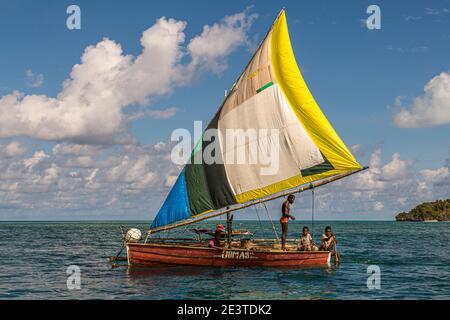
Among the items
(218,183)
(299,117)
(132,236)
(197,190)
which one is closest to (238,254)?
(218,183)

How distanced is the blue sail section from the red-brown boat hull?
6.05 ft

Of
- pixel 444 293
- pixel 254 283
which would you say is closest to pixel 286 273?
pixel 254 283

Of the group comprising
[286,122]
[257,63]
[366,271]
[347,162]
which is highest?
[257,63]

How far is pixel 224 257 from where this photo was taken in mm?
28172

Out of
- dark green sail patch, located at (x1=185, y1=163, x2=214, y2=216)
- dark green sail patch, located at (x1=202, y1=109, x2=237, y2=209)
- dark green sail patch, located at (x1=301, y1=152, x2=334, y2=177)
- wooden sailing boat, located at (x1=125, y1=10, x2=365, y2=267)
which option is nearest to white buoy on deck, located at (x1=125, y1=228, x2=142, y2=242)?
wooden sailing boat, located at (x1=125, y1=10, x2=365, y2=267)

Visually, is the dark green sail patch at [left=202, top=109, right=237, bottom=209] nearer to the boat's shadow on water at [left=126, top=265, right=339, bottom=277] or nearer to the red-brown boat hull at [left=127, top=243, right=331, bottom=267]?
the red-brown boat hull at [left=127, top=243, right=331, bottom=267]

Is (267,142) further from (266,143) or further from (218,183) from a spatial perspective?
(218,183)

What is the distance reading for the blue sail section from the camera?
29.2 m

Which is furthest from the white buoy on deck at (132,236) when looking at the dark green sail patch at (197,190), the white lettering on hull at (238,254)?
the white lettering on hull at (238,254)

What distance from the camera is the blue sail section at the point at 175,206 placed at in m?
29.2

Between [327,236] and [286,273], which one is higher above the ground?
[327,236]

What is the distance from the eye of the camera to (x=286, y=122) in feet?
92.8
